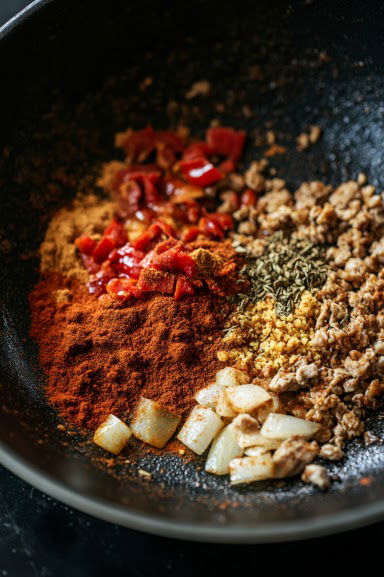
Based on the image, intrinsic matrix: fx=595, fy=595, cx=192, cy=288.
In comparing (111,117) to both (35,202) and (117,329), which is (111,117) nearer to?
(35,202)

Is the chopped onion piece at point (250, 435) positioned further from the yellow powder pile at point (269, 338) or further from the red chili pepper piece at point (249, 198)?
the red chili pepper piece at point (249, 198)

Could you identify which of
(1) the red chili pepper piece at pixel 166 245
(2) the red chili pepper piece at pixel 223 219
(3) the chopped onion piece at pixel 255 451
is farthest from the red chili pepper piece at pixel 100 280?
(3) the chopped onion piece at pixel 255 451

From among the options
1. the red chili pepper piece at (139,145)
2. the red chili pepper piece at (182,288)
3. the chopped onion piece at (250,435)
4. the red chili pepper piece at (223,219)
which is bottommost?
the chopped onion piece at (250,435)

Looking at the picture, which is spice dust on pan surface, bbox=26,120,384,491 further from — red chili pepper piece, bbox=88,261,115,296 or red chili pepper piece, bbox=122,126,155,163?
red chili pepper piece, bbox=122,126,155,163

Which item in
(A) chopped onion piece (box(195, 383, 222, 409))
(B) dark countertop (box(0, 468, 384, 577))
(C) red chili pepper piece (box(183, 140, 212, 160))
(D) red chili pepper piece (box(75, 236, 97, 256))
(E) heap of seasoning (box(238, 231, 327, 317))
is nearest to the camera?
(B) dark countertop (box(0, 468, 384, 577))

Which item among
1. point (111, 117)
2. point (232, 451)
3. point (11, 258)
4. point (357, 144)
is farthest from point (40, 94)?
point (232, 451)

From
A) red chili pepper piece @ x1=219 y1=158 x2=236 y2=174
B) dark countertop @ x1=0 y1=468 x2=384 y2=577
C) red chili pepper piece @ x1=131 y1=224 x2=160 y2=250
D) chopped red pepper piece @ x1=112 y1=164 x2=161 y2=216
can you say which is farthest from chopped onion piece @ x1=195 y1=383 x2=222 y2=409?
red chili pepper piece @ x1=219 y1=158 x2=236 y2=174
